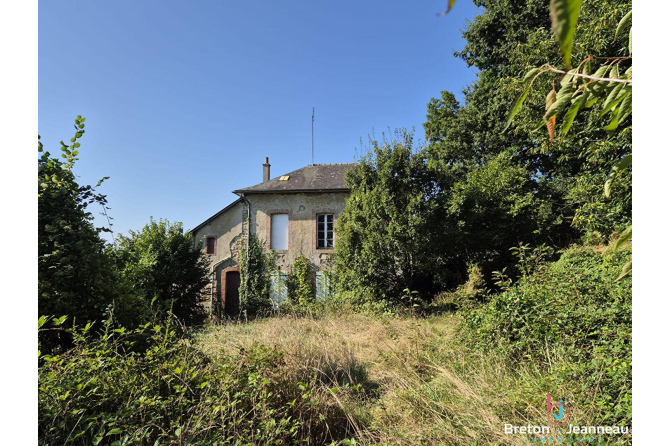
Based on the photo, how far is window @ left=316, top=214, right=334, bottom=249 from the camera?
14812 mm

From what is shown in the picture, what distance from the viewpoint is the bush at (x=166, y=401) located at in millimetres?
2270

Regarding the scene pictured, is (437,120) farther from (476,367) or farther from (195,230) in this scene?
(476,367)

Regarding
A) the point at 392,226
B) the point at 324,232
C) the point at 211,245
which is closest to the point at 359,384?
the point at 392,226

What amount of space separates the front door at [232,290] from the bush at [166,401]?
12083mm

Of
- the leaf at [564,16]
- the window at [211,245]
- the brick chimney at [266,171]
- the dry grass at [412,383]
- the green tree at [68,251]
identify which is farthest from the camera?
the brick chimney at [266,171]

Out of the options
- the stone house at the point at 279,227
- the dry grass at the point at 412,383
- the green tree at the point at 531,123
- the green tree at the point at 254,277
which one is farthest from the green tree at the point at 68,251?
the stone house at the point at 279,227

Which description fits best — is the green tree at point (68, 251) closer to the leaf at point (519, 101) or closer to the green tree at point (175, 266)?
the leaf at point (519, 101)

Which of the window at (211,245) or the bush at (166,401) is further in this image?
the window at (211,245)

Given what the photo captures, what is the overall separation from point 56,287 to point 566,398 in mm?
4501

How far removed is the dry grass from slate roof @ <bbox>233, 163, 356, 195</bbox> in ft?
→ 30.9

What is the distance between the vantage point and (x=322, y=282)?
555 inches
